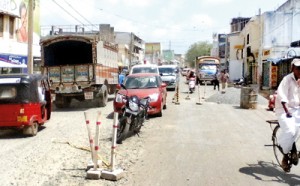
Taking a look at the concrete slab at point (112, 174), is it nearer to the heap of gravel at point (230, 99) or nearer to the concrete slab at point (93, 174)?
the concrete slab at point (93, 174)

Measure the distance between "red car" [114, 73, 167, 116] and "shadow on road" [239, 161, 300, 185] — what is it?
6.49 meters

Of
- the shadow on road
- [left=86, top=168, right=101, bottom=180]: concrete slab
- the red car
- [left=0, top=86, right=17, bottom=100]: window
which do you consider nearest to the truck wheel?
[left=0, top=86, right=17, bottom=100]: window

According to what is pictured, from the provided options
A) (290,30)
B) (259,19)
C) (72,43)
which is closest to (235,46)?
(259,19)

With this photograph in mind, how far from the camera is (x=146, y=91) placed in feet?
46.8

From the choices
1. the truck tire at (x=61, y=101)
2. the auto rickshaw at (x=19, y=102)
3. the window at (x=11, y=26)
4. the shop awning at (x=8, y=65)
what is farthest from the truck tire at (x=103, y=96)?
the window at (x=11, y=26)

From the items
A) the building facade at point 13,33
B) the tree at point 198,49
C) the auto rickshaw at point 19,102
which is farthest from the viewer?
the tree at point 198,49

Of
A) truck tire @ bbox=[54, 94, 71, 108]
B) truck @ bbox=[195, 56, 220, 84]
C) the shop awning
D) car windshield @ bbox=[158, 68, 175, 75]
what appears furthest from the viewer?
truck @ bbox=[195, 56, 220, 84]

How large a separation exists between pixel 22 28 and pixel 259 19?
25.2 meters

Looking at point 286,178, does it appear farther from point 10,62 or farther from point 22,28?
point 22,28

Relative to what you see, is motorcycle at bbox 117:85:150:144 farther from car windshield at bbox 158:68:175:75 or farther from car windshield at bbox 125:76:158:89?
car windshield at bbox 158:68:175:75

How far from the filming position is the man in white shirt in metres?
6.34

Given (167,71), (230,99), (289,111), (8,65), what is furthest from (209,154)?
(167,71)

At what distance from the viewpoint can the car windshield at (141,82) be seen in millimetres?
15016

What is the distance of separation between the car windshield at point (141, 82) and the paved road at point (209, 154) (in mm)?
1529
